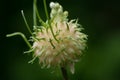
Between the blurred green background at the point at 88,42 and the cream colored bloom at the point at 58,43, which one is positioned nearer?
Answer: the cream colored bloom at the point at 58,43

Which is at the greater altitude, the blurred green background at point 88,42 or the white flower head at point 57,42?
the white flower head at point 57,42

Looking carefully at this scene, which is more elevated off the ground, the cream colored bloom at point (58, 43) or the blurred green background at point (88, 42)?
the cream colored bloom at point (58, 43)

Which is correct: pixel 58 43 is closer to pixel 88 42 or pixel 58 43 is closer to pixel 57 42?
pixel 57 42

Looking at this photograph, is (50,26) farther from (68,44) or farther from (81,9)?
(81,9)

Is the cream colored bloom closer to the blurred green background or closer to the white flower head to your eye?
the white flower head

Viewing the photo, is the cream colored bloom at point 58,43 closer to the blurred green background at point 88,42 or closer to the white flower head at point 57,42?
the white flower head at point 57,42

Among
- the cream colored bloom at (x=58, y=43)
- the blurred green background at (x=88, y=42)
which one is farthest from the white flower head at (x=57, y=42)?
the blurred green background at (x=88, y=42)
